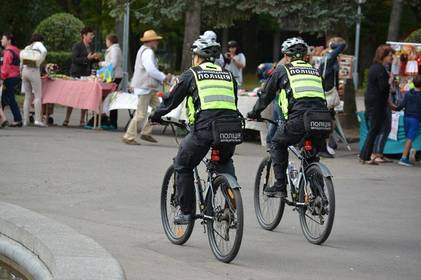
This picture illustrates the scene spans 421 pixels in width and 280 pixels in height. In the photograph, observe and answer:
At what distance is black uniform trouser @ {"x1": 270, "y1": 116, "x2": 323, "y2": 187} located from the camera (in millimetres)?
9531

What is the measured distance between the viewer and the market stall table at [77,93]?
19.2 m

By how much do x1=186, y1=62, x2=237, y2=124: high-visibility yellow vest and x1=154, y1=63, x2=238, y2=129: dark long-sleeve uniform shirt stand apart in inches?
1.3

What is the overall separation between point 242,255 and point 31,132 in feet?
34.0

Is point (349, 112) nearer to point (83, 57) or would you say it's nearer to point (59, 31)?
point (83, 57)

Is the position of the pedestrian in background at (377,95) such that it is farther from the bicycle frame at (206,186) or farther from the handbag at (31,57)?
the bicycle frame at (206,186)

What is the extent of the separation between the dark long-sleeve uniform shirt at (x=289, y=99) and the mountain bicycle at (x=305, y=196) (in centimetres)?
21

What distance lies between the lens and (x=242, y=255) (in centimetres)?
852

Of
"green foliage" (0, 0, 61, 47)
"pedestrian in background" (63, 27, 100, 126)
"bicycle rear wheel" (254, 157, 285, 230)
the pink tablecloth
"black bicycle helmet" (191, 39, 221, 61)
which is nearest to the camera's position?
"black bicycle helmet" (191, 39, 221, 61)

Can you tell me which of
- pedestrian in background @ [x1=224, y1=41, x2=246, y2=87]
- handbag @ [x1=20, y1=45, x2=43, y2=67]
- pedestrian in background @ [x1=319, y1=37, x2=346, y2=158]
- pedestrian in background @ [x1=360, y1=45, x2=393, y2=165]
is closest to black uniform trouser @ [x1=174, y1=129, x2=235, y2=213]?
pedestrian in background @ [x1=360, y1=45, x2=393, y2=165]

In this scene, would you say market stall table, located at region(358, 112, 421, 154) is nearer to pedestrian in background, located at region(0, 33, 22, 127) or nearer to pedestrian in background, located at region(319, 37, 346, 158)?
pedestrian in background, located at region(319, 37, 346, 158)

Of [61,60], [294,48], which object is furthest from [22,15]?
[294,48]

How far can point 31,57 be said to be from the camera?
18.8 metres

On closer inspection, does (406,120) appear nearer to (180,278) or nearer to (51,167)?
(51,167)

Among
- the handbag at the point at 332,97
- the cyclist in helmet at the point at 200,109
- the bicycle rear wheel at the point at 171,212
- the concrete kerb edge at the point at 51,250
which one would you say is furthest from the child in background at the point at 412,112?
the concrete kerb edge at the point at 51,250
